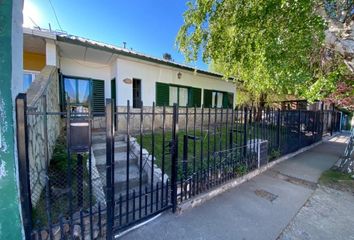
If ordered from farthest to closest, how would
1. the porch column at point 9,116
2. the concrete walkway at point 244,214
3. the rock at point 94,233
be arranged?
the concrete walkway at point 244,214, the rock at point 94,233, the porch column at point 9,116

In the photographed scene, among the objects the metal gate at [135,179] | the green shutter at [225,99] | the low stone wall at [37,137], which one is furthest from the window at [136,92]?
the green shutter at [225,99]

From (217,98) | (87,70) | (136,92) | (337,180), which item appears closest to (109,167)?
(337,180)

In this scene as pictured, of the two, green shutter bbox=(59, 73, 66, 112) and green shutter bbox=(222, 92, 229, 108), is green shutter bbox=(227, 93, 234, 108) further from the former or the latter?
green shutter bbox=(59, 73, 66, 112)

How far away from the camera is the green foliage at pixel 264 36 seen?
15.8 ft

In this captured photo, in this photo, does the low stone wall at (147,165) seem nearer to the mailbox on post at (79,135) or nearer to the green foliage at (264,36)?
the mailbox on post at (79,135)

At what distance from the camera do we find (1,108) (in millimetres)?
1825

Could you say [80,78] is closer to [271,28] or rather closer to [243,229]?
[271,28]

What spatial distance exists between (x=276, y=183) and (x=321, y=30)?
406 centimetres

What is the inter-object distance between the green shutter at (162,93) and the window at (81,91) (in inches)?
102

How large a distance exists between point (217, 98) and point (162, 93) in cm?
505

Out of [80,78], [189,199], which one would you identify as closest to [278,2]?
[189,199]

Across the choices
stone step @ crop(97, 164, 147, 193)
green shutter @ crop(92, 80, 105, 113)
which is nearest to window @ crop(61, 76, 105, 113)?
green shutter @ crop(92, 80, 105, 113)

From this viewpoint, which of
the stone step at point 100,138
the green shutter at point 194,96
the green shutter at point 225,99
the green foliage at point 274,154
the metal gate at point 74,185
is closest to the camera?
the metal gate at point 74,185

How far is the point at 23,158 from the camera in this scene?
198cm
